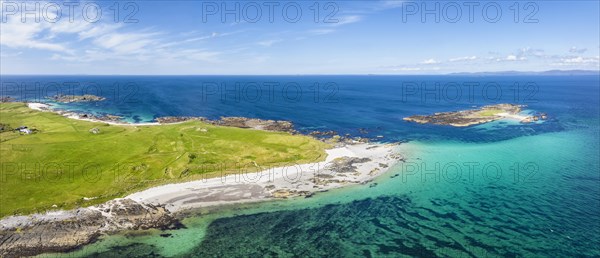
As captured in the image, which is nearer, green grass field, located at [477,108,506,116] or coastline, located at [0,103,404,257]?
coastline, located at [0,103,404,257]

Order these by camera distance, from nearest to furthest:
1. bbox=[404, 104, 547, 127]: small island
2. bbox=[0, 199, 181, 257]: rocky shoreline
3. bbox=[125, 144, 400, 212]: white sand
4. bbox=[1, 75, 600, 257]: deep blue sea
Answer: bbox=[0, 199, 181, 257]: rocky shoreline → bbox=[1, 75, 600, 257]: deep blue sea → bbox=[125, 144, 400, 212]: white sand → bbox=[404, 104, 547, 127]: small island

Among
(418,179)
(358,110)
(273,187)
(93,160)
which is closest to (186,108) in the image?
(358,110)

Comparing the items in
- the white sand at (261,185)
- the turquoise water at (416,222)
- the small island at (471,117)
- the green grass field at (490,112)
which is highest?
the green grass field at (490,112)

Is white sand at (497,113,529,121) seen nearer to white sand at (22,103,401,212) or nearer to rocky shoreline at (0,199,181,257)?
white sand at (22,103,401,212)

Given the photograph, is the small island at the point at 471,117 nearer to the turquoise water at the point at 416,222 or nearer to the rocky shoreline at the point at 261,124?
the rocky shoreline at the point at 261,124

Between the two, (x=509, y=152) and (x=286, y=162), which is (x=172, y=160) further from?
(x=509, y=152)

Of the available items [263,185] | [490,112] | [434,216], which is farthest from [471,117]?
→ [263,185]

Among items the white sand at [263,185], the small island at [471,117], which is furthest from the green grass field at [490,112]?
the white sand at [263,185]

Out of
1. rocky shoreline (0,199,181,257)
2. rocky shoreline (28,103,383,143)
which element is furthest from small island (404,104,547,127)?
rocky shoreline (0,199,181,257)
